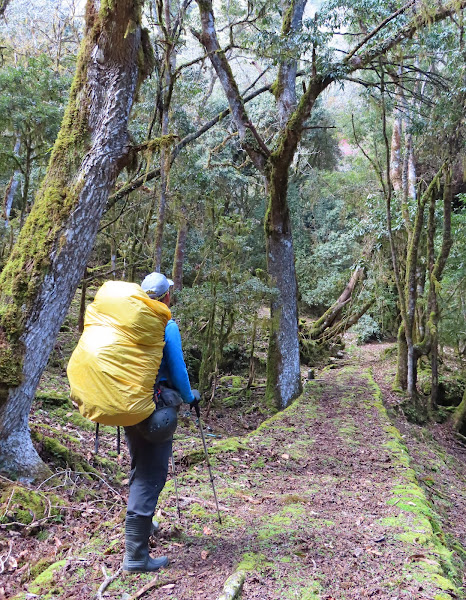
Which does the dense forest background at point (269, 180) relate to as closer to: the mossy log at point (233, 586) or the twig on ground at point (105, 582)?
the twig on ground at point (105, 582)

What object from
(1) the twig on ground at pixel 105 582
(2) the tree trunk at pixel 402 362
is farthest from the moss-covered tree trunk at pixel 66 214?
(2) the tree trunk at pixel 402 362

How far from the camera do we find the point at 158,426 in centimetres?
306

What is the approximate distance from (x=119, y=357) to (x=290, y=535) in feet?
6.81

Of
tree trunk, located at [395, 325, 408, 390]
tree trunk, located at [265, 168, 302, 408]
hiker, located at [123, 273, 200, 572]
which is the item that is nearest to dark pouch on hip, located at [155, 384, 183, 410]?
hiker, located at [123, 273, 200, 572]

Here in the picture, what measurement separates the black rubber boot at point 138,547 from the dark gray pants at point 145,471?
7cm

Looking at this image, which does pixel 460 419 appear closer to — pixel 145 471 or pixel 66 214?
pixel 145 471

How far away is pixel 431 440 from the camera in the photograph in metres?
9.74

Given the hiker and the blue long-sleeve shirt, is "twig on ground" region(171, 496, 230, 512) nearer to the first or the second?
the hiker

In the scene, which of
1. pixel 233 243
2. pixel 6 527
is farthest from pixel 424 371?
pixel 6 527

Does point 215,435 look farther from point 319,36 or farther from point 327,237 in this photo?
point 327,237

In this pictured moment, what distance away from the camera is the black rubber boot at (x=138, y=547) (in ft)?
9.85

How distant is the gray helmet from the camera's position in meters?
3.06

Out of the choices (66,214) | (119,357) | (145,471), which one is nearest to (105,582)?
(145,471)

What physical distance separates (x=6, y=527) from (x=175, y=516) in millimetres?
1369
